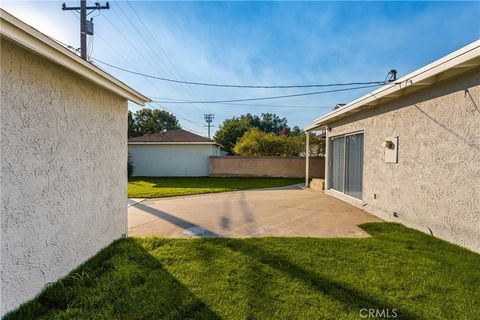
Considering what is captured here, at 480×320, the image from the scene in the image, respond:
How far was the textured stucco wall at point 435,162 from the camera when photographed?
4098mm

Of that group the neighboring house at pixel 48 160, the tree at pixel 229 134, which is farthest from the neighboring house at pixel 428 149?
the tree at pixel 229 134

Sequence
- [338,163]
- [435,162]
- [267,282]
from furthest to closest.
Answer: [338,163] < [435,162] < [267,282]

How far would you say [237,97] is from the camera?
1838cm

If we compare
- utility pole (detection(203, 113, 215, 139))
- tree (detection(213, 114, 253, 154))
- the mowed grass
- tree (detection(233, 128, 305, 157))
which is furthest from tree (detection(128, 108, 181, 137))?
Answer: the mowed grass

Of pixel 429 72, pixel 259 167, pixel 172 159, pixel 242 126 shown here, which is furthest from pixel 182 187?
pixel 242 126

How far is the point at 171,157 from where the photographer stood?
64.0ft

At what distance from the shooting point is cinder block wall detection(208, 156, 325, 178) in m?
18.5

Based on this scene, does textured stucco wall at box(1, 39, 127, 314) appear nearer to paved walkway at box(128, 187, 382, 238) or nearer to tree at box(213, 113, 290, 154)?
paved walkway at box(128, 187, 382, 238)

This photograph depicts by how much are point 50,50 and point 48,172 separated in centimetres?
147

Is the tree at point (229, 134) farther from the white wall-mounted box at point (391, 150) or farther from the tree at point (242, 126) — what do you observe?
the white wall-mounted box at point (391, 150)

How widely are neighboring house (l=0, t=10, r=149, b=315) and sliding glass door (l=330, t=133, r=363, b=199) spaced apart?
7.54 meters

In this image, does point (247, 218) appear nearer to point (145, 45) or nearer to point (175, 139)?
point (145, 45)

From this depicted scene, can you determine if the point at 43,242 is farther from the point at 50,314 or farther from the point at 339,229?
the point at 339,229

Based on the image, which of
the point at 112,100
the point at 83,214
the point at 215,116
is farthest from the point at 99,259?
the point at 215,116
